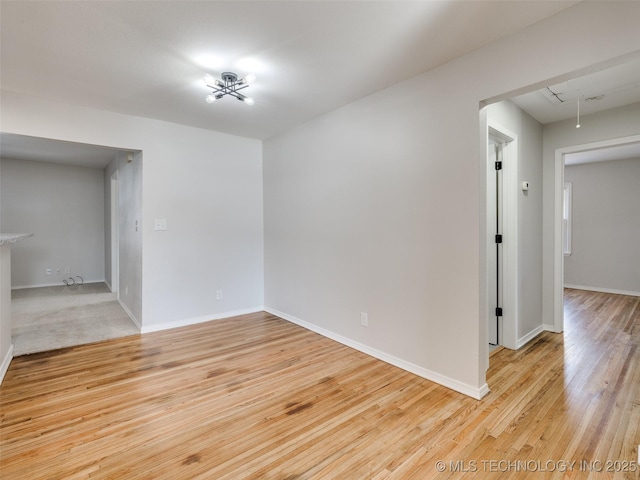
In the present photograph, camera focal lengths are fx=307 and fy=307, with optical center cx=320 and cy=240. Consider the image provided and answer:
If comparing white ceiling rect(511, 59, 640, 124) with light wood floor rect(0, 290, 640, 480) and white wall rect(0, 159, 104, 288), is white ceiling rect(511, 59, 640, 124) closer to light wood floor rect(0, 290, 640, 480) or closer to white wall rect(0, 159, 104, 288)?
light wood floor rect(0, 290, 640, 480)

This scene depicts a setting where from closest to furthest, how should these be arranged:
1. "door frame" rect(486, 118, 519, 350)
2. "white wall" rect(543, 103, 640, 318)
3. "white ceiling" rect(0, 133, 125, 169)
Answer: "door frame" rect(486, 118, 519, 350) < "white wall" rect(543, 103, 640, 318) < "white ceiling" rect(0, 133, 125, 169)

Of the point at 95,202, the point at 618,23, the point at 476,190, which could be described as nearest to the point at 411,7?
the point at 618,23

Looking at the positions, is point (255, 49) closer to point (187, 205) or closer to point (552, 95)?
point (187, 205)

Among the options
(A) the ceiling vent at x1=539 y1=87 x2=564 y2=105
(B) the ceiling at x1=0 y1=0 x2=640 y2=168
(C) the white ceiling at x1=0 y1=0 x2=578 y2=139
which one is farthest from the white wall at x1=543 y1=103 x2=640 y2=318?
(C) the white ceiling at x1=0 y1=0 x2=578 y2=139

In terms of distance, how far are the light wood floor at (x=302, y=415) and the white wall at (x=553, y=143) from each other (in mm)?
708

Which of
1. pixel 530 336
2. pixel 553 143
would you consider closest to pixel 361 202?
pixel 530 336

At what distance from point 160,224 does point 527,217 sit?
420 centimetres

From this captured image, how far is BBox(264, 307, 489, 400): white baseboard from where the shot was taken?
7.37 ft

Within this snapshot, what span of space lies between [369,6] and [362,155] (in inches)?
54.2

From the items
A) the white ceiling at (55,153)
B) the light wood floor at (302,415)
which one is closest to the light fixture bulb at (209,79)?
the light wood floor at (302,415)

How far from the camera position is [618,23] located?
1599 mm

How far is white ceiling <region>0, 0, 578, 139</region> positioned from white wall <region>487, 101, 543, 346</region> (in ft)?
3.95

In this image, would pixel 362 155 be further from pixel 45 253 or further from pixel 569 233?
pixel 45 253

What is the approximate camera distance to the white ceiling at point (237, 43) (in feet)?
5.86
